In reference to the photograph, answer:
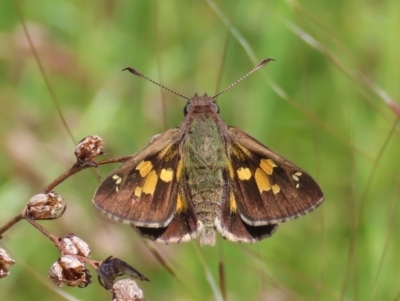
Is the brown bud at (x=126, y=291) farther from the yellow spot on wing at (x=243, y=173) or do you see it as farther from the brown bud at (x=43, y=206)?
the yellow spot on wing at (x=243, y=173)

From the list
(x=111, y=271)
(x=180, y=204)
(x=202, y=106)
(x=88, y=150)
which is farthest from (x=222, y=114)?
(x=111, y=271)

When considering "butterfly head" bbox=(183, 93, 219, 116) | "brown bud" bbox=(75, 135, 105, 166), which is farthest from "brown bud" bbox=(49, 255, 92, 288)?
"butterfly head" bbox=(183, 93, 219, 116)

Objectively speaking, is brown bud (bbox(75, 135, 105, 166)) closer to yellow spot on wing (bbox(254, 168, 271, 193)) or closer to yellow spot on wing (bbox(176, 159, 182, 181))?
yellow spot on wing (bbox(176, 159, 182, 181))

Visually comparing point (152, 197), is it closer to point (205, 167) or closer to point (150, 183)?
point (150, 183)

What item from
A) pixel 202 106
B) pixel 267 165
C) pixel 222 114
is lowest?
pixel 267 165

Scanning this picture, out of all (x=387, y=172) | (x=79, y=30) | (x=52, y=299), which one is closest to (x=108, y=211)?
(x=52, y=299)

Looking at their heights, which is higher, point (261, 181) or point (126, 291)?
point (261, 181)

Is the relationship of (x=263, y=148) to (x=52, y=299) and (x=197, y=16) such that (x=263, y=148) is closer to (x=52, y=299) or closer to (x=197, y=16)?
(x=52, y=299)
